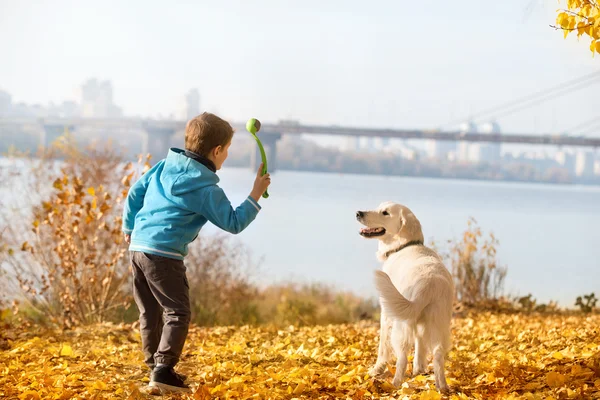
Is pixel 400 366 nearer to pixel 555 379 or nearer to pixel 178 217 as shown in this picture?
pixel 555 379

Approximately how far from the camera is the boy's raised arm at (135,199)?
3.09m

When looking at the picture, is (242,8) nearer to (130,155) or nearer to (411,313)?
(130,155)

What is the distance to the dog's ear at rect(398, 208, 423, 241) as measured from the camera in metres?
3.17

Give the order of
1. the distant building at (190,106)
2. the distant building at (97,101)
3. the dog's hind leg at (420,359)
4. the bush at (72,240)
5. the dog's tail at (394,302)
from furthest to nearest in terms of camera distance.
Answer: the distant building at (190,106) → the distant building at (97,101) → the bush at (72,240) → the dog's hind leg at (420,359) → the dog's tail at (394,302)

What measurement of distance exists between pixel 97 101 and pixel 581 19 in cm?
1022

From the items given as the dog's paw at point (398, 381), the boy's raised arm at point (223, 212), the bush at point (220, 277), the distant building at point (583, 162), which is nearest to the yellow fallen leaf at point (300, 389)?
the dog's paw at point (398, 381)

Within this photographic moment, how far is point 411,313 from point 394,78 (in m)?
16.1

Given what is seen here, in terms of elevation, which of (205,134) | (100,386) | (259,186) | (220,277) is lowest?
(220,277)

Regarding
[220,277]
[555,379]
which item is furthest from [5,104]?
[555,379]

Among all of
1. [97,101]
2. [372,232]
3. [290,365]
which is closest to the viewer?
[372,232]

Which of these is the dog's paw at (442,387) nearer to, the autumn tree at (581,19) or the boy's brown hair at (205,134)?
the boy's brown hair at (205,134)

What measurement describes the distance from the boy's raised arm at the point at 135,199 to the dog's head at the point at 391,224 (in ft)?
3.19

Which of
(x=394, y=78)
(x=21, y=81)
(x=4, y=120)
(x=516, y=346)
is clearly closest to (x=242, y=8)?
(x=394, y=78)

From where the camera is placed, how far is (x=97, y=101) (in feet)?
39.3
